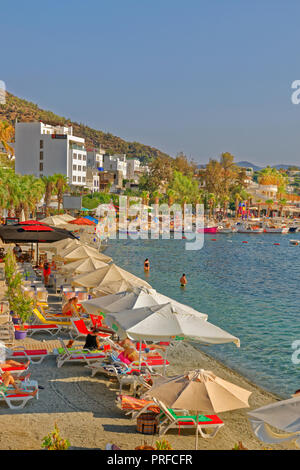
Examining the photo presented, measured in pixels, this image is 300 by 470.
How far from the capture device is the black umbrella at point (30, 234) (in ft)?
79.7

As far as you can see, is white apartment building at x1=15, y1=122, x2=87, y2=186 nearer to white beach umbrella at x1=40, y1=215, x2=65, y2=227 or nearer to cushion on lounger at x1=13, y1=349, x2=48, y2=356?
white beach umbrella at x1=40, y1=215, x2=65, y2=227

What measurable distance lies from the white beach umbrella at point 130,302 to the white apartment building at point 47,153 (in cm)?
8878

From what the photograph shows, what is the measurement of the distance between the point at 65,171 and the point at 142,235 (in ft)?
78.4

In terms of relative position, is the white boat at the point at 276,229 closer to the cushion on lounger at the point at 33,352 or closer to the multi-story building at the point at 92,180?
the multi-story building at the point at 92,180

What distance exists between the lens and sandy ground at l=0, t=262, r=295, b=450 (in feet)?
31.2

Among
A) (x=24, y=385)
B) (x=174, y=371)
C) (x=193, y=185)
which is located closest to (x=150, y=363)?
(x=174, y=371)

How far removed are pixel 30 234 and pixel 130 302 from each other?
1261cm

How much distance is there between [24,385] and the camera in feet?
36.9

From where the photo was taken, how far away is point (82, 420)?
1042 centimetres

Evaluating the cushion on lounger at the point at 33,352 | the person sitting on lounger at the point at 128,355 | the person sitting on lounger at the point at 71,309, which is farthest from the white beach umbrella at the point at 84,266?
the person sitting on lounger at the point at 128,355

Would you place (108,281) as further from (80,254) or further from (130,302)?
(80,254)

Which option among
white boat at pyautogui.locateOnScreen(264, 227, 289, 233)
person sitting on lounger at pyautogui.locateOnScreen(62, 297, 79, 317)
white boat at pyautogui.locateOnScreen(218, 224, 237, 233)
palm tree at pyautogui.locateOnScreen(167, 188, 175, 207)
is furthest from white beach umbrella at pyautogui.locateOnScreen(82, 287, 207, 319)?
palm tree at pyautogui.locateOnScreen(167, 188, 175, 207)

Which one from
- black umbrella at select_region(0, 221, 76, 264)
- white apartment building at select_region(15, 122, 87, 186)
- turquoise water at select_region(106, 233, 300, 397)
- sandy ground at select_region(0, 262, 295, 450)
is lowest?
turquoise water at select_region(106, 233, 300, 397)

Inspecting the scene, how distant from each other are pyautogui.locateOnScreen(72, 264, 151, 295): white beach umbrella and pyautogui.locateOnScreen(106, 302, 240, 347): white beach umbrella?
16.3ft
